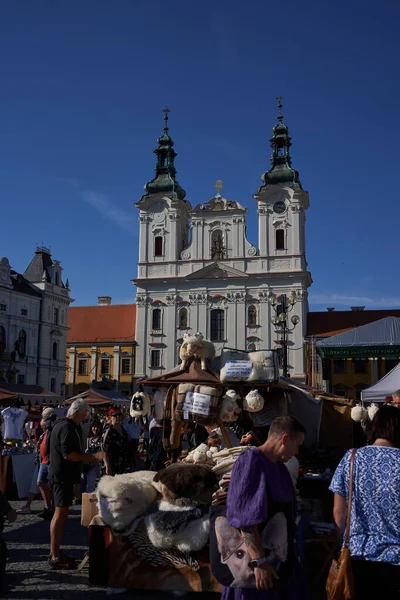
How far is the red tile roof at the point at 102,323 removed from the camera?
168 feet

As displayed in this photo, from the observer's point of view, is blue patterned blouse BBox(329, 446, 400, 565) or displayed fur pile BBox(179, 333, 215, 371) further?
displayed fur pile BBox(179, 333, 215, 371)

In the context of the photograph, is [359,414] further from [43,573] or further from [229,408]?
[43,573]

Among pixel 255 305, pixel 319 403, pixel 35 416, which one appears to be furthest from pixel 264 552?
pixel 255 305

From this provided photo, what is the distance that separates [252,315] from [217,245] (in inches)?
267

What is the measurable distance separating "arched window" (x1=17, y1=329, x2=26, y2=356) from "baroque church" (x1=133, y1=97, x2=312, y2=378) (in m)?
9.66

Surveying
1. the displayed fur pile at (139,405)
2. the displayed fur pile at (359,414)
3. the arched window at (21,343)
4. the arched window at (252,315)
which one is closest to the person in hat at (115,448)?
the displayed fur pile at (139,405)

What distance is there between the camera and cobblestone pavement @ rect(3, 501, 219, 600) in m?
5.10

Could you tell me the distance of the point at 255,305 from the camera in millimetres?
45625

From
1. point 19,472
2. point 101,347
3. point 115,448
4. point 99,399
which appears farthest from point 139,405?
point 101,347

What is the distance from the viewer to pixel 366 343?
1439 centimetres

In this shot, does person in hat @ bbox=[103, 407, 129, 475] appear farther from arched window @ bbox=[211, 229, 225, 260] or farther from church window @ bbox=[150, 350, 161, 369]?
arched window @ bbox=[211, 229, 225, 260]

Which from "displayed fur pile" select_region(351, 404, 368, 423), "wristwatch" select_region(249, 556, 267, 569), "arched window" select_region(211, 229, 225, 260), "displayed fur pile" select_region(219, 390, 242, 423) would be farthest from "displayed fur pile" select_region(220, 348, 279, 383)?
"arched window" select_region(211, 229, 225, 260)

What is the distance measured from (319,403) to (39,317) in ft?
138

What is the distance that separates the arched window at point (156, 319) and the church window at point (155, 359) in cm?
212
